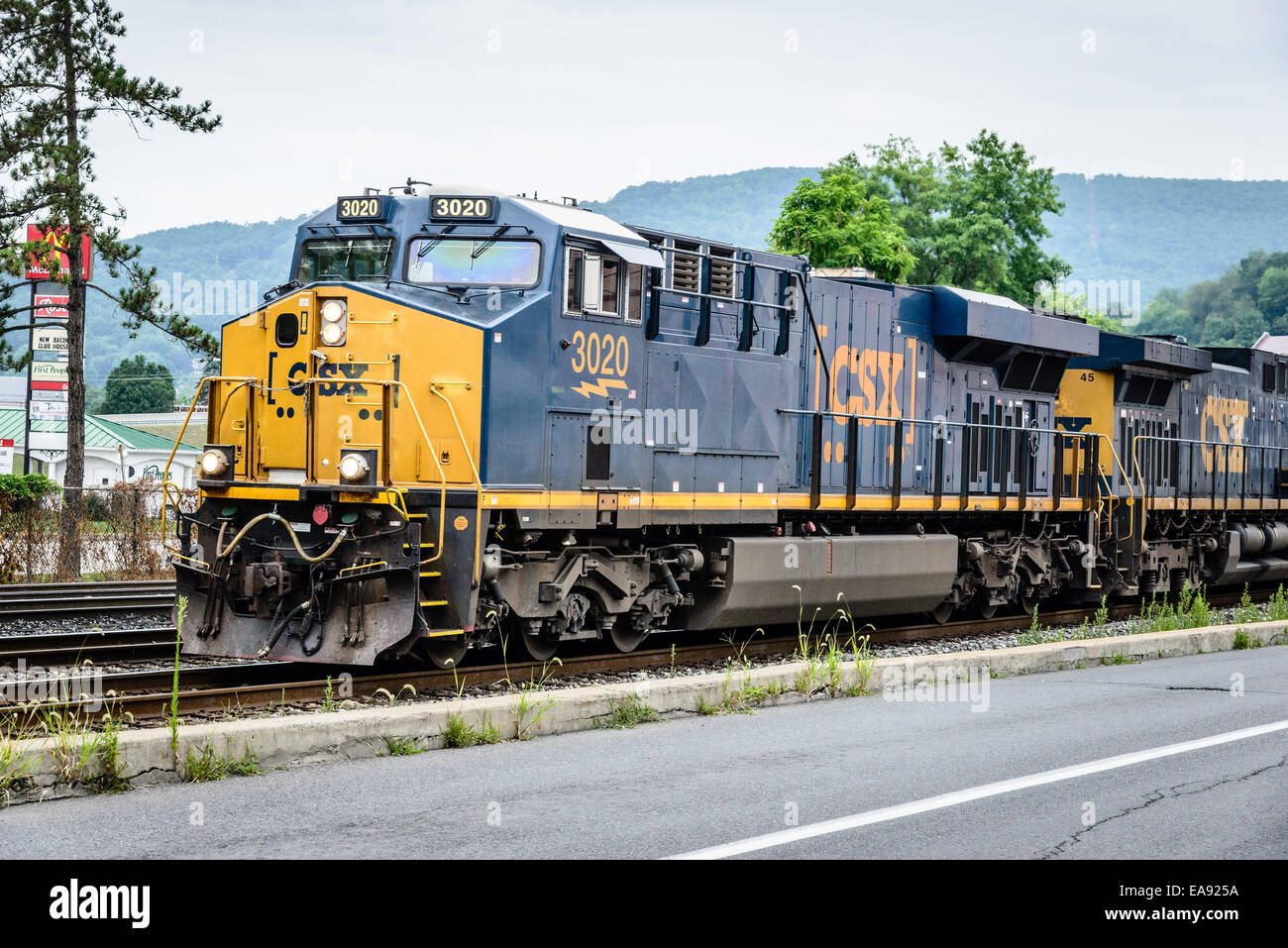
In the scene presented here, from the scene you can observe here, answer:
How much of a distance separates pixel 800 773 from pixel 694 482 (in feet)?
18.2

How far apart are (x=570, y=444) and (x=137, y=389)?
335 feet

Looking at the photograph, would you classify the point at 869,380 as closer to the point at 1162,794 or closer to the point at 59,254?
the point at 1162,794

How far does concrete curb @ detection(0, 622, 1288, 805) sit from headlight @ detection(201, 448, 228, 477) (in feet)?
9.57

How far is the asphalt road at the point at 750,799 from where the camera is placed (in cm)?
591

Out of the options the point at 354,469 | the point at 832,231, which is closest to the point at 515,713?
the point at 354,469

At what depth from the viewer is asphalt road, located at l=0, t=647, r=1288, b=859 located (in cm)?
591

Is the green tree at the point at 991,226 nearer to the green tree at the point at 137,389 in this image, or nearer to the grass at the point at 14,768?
the grass at the point at 14,768

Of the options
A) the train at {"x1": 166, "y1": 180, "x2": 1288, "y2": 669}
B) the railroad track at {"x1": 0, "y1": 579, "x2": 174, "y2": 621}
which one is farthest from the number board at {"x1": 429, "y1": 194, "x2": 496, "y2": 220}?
the railroad track at {"x1": 0, "y1": 579, "x2": 174, "y2": 621}

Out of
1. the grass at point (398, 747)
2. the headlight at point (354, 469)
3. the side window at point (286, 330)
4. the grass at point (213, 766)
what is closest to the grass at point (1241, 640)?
the headlight at point (354, 469)

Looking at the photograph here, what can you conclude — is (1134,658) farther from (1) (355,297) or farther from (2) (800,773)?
(1) (355,297)

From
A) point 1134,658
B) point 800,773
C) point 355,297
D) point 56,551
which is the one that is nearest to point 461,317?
point 355,297

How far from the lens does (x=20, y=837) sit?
584 cm

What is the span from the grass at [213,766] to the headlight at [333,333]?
4346 mm

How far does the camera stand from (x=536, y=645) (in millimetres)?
11812
